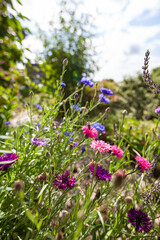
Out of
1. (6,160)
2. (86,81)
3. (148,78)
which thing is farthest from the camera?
(86,81)

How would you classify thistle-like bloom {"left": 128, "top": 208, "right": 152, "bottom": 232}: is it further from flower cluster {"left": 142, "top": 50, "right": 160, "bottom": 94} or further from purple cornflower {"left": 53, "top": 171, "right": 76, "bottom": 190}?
flower cluster {"left": 142, "top": 50, "right": 160, "bottom": 94}

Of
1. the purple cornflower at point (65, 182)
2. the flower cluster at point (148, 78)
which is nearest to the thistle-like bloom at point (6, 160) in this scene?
the purple cornflower at point (65, 182)

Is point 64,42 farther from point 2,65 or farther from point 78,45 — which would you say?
point 2,65

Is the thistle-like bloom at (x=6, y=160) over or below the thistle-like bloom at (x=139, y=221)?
over

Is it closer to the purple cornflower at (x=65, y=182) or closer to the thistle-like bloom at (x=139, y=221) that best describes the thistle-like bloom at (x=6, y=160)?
the purple cornflower at (x=65, y=182)

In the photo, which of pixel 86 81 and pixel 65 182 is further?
pixel 86 81

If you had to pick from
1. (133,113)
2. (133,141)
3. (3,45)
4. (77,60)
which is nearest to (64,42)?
(77,60)

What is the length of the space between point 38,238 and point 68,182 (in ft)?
0.79

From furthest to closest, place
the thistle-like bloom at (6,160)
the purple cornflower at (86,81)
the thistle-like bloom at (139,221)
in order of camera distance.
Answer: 1. the purple cornflower at (86,81)
2. the thistle-like bloom at (139,221)
3. the thistle-like bloom at (6,160)

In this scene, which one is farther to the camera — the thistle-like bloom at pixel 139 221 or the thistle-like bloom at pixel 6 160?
the thistle-like bloom at pixel 139 221

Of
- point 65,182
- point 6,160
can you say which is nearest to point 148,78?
point 65,182

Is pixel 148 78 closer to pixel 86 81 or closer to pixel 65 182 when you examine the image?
pixel 86 81

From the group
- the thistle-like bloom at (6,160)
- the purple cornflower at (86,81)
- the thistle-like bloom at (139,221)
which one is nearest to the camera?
the thistle-like bloom at (6,160)

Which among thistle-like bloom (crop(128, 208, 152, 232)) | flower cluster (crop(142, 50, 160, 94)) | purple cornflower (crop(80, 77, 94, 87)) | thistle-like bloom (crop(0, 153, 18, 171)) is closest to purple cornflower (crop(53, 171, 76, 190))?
thistle-like bloom (crop(0, 153, 18, 171))
